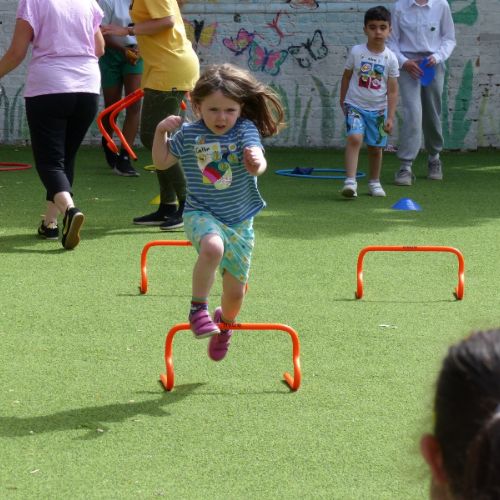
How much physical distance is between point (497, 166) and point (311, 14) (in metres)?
3.50

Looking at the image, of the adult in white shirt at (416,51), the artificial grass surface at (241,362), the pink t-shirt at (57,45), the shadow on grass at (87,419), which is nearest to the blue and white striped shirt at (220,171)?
the artificial grass surface at (241,362)

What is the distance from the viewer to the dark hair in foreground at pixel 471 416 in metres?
1.37

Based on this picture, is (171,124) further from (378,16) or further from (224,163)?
(378,16)

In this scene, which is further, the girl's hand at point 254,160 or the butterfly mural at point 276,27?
the butterfly mural at point 276,27

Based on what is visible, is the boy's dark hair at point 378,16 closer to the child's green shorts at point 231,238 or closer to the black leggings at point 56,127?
the black leggings at point 56,127

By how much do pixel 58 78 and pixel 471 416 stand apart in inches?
271

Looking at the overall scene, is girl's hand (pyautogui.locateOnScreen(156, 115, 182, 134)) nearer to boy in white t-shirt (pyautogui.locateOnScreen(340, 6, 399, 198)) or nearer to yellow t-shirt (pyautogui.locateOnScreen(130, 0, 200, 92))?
yellow t-shirt (pyautogui.locateOnScreen(130, 0, 200, 92))

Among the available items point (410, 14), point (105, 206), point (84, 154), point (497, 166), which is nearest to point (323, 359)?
point (105, 206)

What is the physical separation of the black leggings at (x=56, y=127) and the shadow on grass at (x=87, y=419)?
3.77m

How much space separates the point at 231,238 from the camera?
5.00 m

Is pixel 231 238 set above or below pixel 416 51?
above

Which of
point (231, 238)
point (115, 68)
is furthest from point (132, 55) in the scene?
point (231, 238)

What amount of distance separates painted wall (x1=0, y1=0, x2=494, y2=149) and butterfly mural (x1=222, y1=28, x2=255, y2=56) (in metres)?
0.01

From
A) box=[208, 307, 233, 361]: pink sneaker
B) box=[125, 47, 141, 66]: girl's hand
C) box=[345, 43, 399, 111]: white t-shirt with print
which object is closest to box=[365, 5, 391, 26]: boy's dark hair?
box=[345, 43, 399, 111]: white t-shirt with print
